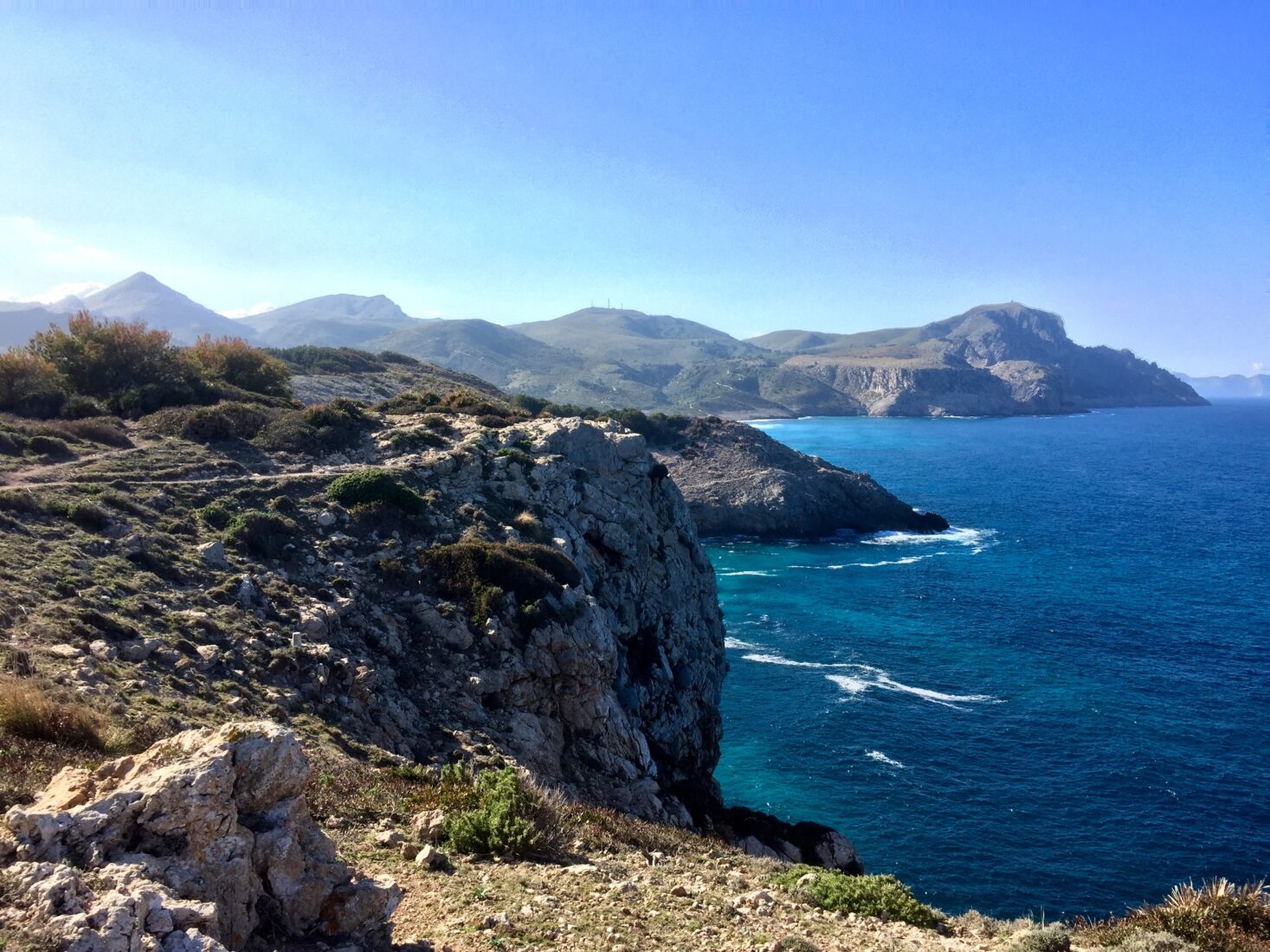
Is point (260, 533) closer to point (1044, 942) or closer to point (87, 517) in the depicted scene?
point (87, 517)

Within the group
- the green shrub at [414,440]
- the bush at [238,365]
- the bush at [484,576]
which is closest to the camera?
the bush at [484,576]

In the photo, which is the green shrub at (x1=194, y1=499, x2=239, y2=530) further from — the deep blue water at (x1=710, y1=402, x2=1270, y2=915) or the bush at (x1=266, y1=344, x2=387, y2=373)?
the bush at (x1=266, y1=344, x2=387, y2=373)

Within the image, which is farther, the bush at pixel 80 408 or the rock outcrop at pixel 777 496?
the rock outcrop at pixel 777 496

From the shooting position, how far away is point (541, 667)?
22797 millimetres

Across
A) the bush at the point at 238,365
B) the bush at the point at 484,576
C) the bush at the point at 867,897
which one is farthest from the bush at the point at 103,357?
the bush at the point at 867,897

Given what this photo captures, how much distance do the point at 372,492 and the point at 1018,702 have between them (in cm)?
3520

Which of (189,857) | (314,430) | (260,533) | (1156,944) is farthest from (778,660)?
(189,857)

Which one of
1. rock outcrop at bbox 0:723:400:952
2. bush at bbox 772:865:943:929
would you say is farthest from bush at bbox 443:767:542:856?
bush at bbox 772:865:943:929

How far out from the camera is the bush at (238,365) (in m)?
46.6

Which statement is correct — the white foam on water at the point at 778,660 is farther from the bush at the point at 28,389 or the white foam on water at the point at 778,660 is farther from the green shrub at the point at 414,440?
the bush at the point at 28,389

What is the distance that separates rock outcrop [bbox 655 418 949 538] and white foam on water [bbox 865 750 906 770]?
4911 cm

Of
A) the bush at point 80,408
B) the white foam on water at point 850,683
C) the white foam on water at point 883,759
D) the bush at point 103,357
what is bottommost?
the white foam on water at point 883,759

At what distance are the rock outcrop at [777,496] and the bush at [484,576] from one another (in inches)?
2380

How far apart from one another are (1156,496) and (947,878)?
92.4m
